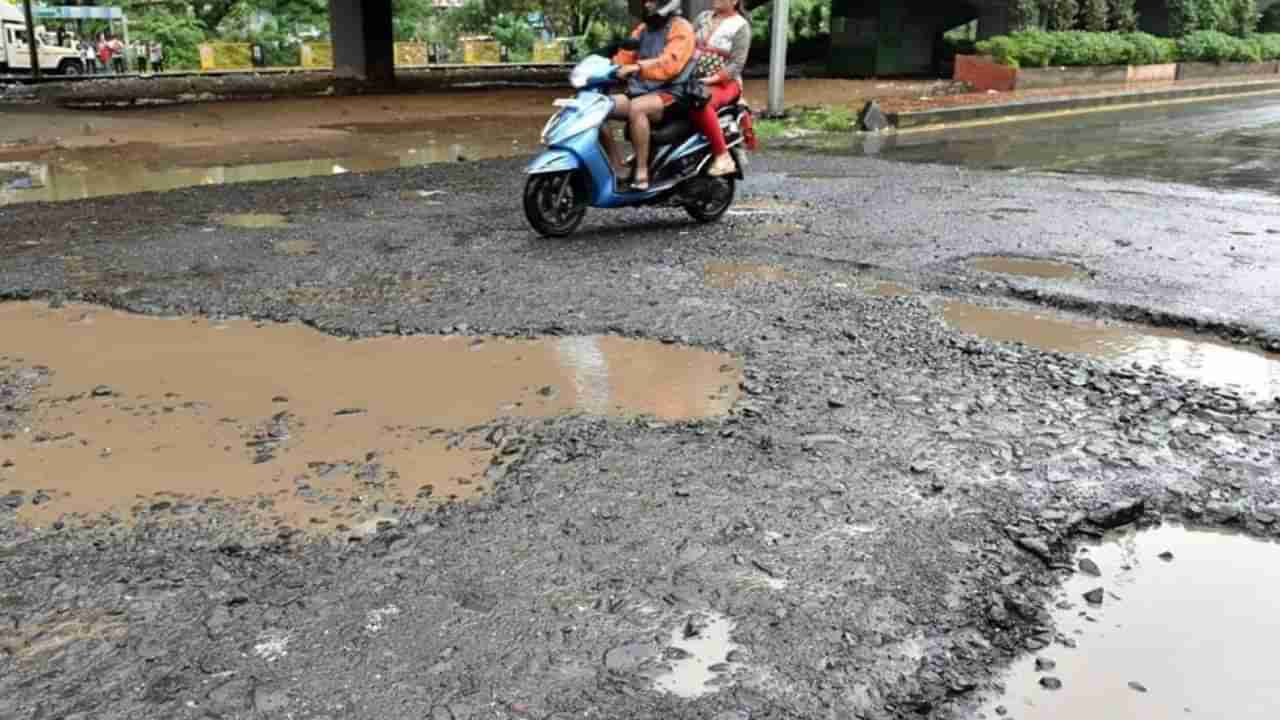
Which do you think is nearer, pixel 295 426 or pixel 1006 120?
pixel 295 426

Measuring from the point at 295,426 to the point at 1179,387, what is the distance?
389 cm

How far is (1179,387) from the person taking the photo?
486cm

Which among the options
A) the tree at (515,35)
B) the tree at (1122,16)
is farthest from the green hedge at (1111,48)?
the tree at (515,35)

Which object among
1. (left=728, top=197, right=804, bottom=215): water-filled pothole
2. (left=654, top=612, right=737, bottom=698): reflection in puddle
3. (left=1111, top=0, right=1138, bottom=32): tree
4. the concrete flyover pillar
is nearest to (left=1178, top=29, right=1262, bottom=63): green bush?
(left=1111, top=0, right=1138, bottom=32): tree

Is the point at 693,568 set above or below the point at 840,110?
below

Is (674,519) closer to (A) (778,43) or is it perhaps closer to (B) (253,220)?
(B) (253,220)

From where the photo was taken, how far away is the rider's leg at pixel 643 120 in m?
7.78

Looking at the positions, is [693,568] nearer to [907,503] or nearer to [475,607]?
[475,607]

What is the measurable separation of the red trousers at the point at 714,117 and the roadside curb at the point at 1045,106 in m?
9.28

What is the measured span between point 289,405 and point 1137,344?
4.21m

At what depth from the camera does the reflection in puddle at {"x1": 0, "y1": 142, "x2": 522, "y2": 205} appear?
1009 cm

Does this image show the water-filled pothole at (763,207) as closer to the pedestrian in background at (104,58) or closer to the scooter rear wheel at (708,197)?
the scooter rear wheel at (708,197)

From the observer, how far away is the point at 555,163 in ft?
24.7

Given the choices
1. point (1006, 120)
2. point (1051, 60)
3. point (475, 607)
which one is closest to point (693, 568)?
point (475, 607)
